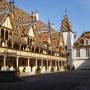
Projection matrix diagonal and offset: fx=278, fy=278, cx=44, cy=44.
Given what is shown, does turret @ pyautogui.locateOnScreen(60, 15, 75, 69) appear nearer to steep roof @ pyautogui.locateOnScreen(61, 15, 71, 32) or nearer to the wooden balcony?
steep roof @ pyautogui.locateOnScreen(61, 15, 71, 32)

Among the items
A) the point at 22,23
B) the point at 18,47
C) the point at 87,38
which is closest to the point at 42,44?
the point at 22,23

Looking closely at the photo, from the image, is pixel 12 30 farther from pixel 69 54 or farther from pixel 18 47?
pixel 69 54

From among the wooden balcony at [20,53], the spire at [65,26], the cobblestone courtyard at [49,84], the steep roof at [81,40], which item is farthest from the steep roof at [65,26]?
the cobblestone courtyard at [49,84]

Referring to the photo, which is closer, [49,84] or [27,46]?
[49,84]

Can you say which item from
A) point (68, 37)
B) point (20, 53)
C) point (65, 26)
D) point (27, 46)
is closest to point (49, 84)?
point (20, 53)

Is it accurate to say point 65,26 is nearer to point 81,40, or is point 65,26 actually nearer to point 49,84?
point 81,40

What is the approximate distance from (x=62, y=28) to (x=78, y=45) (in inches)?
414

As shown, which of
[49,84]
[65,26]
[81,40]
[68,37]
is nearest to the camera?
[49,84]

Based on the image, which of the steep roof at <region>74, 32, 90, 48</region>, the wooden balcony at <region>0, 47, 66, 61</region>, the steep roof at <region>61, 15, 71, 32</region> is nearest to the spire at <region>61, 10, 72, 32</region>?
the steep roof at <region>61, 15, 71, 32</region>

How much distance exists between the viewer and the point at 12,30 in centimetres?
4275

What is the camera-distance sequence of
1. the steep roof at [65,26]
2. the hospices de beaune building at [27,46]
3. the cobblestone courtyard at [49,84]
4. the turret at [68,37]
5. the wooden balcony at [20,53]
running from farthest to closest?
the steep roof at [65,26] → the turret at [68,37] → the hospices de beaune building at [27,46] → the wooden balcony at [20,53] → the cobblestone courtyard at [49,84]

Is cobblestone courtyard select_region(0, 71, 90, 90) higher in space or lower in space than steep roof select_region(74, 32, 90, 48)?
lower

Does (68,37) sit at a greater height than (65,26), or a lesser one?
lesser

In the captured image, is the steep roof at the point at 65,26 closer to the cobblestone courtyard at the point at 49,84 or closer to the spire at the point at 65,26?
the spire at the point at 65,26
